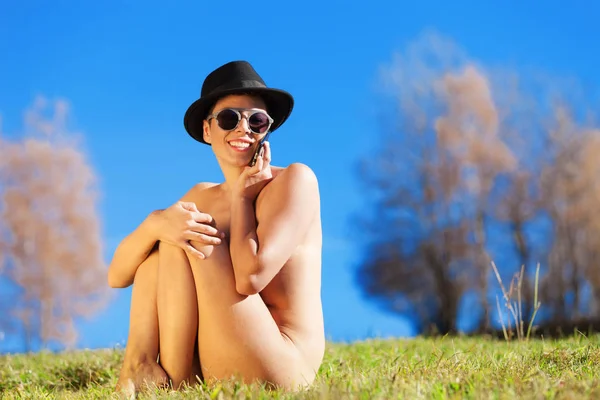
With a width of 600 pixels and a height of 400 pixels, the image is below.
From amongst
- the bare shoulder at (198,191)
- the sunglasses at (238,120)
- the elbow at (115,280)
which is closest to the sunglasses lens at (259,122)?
the sunglasses at (238,120)

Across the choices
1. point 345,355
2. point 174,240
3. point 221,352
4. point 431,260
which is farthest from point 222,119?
point 431,260

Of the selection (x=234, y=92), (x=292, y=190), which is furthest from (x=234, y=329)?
(x=234, y=92)

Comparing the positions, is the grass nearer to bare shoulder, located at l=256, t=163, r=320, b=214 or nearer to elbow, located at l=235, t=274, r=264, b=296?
elbow, located at l=235, t=274, r=264, b=296

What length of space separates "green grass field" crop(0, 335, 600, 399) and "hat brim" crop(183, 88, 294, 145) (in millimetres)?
1461

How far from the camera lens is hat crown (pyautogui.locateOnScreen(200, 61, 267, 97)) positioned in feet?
11.8

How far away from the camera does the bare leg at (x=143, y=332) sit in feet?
11.5

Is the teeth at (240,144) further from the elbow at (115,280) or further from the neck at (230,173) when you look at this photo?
the elbow at (115,280)

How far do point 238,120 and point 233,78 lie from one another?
0.79ft

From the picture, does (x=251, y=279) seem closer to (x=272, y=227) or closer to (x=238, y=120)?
(x=272, y=227)

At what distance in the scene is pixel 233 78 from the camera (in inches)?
143

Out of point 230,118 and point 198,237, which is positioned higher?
point 230,118

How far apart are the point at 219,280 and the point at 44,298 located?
11707 millimetres

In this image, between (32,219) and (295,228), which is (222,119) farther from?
(32,219)

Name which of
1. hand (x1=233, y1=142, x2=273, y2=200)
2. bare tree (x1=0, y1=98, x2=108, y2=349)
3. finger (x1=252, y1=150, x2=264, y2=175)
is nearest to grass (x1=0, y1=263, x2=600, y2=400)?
hand (x1=233, y1=142, x2=273, y2=200)
